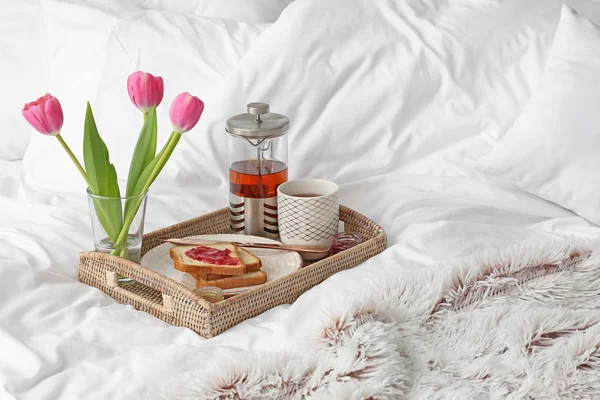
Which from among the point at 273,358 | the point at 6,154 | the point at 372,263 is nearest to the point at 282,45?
the point at 372,263

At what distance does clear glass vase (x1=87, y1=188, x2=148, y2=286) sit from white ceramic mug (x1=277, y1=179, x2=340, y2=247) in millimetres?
248

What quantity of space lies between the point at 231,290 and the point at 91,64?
850mm

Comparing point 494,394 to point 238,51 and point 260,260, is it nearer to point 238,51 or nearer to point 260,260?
point 260,260

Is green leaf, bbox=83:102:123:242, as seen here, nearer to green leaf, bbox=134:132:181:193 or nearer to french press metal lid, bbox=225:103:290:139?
green leaf, bbox=134:132:181:193

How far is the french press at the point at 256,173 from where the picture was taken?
151 centimetres

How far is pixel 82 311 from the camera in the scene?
1.25 meters

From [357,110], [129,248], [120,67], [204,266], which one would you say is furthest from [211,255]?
[120,67]

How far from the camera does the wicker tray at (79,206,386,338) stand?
1.21m

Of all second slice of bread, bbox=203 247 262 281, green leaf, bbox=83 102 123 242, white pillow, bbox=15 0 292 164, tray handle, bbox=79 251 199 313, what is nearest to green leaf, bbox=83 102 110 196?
green leaf, bbox=83 102 123 242

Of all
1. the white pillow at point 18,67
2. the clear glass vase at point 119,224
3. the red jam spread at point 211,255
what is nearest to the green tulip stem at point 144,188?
the clear glass vase at point 119,224

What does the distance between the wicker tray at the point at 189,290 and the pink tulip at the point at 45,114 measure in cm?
21

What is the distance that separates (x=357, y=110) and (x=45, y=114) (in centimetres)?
71

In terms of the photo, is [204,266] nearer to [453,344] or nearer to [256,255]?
[256,255]

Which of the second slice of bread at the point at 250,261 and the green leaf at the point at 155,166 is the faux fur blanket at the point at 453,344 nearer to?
the second slice of bread at the point at 250,261
